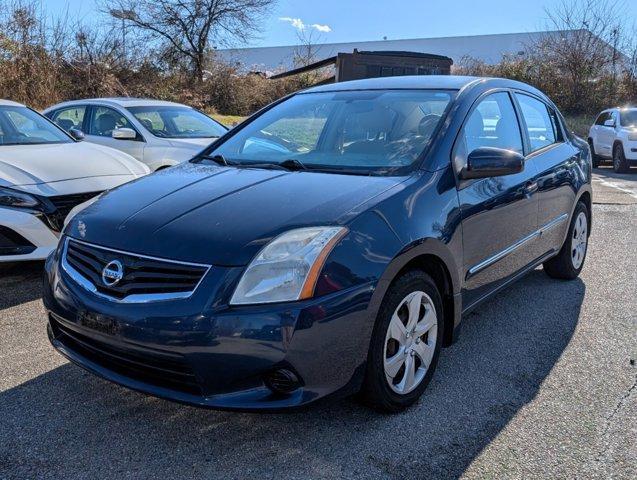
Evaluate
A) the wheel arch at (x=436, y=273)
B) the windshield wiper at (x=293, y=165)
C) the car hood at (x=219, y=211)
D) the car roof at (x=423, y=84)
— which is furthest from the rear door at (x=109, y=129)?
the wheel arch at (x=436, y=273)

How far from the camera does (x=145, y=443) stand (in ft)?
9.04

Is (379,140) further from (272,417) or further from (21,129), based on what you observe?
(21,129)

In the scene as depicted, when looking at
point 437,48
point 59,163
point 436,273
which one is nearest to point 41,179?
point 59,163

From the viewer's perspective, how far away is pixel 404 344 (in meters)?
2.96

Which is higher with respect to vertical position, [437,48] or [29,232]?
[437,48]

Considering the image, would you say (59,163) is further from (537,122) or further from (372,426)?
(537,122)

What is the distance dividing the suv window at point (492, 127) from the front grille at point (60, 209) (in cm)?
322

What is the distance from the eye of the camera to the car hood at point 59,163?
5.01m

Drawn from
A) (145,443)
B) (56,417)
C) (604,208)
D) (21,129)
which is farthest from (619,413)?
(604,208)

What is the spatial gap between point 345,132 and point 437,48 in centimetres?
3630

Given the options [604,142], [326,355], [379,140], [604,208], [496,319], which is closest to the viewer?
[326,355]

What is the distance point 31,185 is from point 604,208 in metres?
8.14

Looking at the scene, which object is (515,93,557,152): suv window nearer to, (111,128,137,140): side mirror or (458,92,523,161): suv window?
(458,92,523,161): suv window

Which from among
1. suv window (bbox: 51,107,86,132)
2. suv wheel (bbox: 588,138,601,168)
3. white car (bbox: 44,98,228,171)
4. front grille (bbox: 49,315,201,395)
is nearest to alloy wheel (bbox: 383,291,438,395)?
front grille (bbox: 49,315,201,395)
